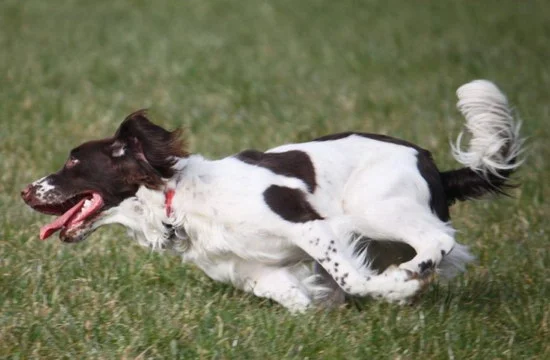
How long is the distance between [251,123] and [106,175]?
3894 millimetres

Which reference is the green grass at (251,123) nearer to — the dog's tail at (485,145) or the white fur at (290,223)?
the white fur at (290,223)

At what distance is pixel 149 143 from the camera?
4.56 m

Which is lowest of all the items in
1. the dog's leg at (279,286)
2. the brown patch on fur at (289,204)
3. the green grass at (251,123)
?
the green grass at (251,123)

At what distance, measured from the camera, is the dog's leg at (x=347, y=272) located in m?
4.51

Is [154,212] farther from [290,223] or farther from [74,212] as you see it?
[290,223]

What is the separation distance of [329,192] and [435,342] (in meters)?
0.86

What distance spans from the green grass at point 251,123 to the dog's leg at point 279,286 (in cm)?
8

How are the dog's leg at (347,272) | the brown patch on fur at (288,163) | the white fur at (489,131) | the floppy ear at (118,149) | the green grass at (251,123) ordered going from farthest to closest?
the white fur at (489,131) → the brown patch on fur at (288,163) → the floppy ear at (118,149) → the dog's leg at (347,272) → the green grass at (251,123)

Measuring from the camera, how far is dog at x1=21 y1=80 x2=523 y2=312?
4.57m

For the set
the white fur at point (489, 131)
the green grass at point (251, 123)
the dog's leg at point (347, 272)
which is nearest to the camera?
the green grass at point (251, 123)

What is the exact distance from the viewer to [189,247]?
4.77 metres

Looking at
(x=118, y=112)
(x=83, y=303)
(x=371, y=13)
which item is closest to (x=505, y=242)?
(x=83, y=303)

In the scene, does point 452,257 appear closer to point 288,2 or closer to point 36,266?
point 36,266

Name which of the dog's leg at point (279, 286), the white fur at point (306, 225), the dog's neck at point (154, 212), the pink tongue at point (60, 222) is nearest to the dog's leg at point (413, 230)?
the white fur at point (306, 225)
